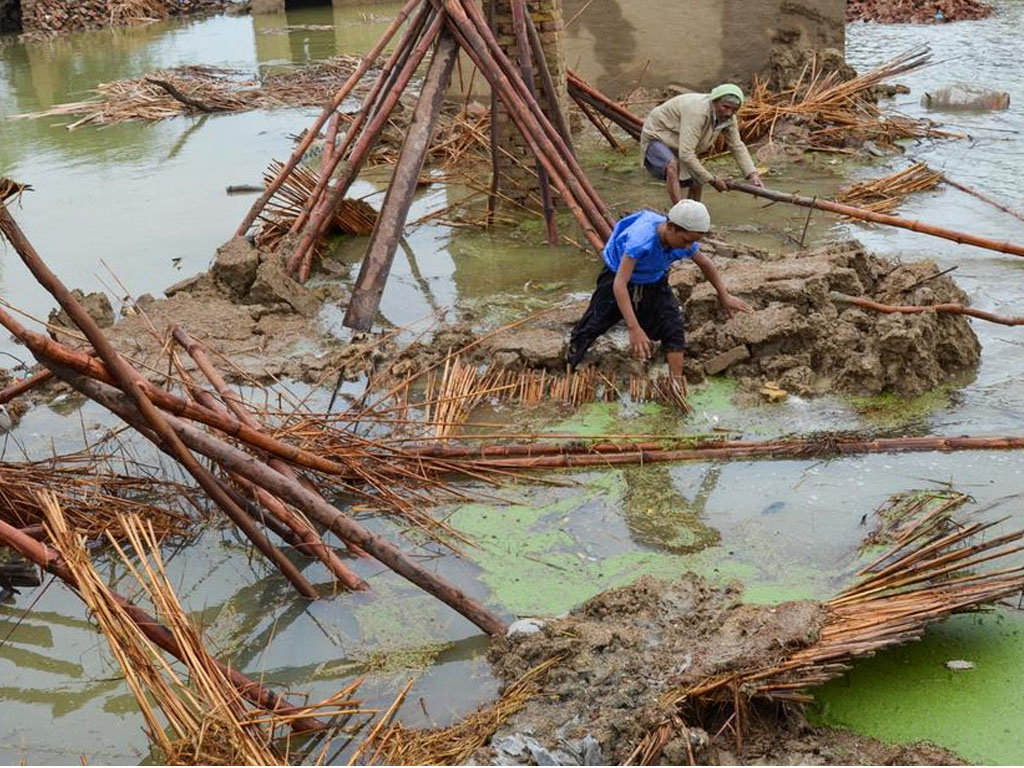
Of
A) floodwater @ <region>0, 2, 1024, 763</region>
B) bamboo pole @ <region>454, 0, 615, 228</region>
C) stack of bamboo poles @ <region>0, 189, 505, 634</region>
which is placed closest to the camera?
stack of bamboo poles @ <region>0, 189, 505, 634</region>

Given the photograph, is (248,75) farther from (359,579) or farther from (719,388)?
(359,579)

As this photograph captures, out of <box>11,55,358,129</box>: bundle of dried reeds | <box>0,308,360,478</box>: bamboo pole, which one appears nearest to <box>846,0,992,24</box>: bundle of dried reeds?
<box>11,55,358,129</box>: bundle of dried reeds

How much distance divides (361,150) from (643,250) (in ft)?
9.08

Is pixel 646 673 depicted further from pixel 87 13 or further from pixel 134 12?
pixel 134 12

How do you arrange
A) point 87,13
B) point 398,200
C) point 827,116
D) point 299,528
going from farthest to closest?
point 87,13
point 827,116
point 398,200
point 299,528

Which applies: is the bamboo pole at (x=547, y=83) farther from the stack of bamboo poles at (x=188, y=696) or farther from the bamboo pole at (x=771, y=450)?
the stack of bamboo poles at (x=188, y=696)

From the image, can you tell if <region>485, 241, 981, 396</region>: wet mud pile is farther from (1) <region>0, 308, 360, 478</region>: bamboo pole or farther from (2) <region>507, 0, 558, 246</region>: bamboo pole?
(1) <region>0, 308, 360, 478</region>: bamboo pole

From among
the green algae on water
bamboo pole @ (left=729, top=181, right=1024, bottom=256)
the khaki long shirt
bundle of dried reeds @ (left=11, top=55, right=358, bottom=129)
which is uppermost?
the khaki long shirt

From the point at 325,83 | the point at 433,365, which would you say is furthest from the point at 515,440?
the point at 325,83

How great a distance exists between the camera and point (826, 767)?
351 centimetres

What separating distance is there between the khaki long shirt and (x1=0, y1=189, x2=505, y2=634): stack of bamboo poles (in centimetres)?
→ 442

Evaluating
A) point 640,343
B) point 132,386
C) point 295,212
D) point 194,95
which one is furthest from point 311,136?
point 194,95

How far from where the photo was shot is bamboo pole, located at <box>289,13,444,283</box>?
7.80 metres

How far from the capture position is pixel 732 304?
642cm
